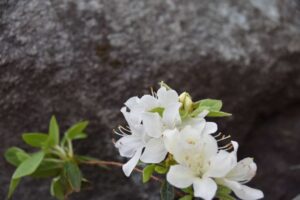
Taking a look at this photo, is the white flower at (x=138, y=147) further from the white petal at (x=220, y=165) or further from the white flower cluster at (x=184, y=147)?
the white petal at (x=220, y=165)

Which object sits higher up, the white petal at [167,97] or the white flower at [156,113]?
the white petal at [167,97]

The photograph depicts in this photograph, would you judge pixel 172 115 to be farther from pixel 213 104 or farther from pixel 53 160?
pixel 53 160

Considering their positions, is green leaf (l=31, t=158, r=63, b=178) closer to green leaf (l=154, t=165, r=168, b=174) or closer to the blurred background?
the blurred background

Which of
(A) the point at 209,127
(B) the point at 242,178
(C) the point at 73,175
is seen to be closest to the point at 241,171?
(B) the point at 242,178

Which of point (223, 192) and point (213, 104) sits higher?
point (213, 104)

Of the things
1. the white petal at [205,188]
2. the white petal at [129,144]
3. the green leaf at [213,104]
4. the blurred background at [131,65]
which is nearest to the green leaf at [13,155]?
Answer: the blurred background at [131,65]

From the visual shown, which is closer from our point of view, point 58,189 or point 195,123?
point 195,123
